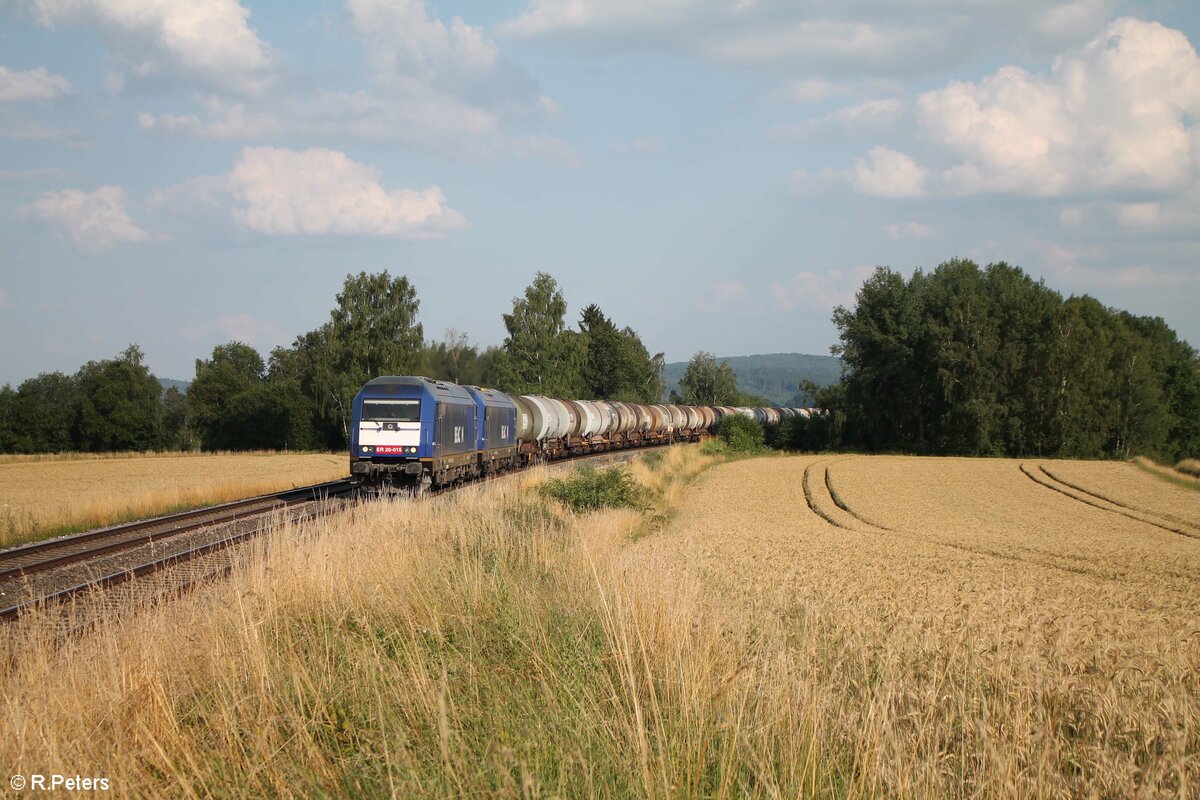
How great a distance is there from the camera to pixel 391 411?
2431cm

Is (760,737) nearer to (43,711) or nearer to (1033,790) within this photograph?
(1033,790)

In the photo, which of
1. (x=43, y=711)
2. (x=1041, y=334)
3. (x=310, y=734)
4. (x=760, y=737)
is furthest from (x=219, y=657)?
Answer: (x=1041, y=334)

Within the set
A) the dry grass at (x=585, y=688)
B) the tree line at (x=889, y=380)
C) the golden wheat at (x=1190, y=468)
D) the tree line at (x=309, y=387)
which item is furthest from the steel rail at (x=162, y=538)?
the golden wheat at (x=1190, y=468)

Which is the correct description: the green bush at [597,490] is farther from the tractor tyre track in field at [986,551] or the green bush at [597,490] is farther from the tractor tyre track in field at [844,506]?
the tractor tyre track in field at [844,506]

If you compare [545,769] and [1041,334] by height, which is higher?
[1041,334]

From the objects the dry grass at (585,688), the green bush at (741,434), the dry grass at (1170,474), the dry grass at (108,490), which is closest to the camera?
the dry grass at (585,688)

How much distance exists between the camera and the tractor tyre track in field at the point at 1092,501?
26.6 metres

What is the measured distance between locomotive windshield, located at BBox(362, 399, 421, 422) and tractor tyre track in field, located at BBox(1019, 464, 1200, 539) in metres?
21.9

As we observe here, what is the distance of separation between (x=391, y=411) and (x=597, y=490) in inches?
288

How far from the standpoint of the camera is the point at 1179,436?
82625mm

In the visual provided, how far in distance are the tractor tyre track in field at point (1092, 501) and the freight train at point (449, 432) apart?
21.0 metres

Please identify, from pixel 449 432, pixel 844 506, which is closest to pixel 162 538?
pixel 449 432

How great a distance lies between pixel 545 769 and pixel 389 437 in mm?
20710

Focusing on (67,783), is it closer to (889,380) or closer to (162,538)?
(162,538)
